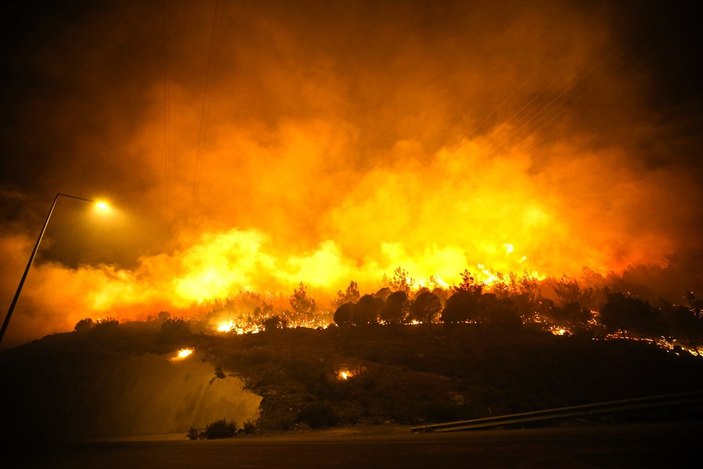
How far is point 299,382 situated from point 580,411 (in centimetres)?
2384

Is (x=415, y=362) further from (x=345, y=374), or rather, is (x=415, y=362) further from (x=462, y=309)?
(x=462, y=309)

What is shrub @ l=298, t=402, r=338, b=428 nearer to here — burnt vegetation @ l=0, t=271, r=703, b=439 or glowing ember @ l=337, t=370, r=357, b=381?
burnt vegetation @ l=0, t=271, r=703, b=439

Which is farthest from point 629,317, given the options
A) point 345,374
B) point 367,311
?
point 345,374

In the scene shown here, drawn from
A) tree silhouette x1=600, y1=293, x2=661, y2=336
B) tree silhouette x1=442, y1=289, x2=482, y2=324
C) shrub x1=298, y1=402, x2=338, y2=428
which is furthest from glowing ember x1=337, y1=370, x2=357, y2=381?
tree silhouette x1=600, y1=293, x2=661, y2=336

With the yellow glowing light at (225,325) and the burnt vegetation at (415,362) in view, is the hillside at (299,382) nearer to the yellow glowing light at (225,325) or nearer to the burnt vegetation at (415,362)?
the burnt vegetation at (415,362)

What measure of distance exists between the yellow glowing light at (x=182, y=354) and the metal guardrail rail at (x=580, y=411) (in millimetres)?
34630

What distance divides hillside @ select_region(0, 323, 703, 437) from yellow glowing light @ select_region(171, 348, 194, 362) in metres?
1.05

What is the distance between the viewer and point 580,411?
12930 millimetres

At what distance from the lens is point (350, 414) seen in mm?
22953

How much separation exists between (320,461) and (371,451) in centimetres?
169

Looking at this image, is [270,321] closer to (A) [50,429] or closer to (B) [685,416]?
(A) [50,429]

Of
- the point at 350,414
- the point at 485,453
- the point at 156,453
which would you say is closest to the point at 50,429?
the point at 156,453

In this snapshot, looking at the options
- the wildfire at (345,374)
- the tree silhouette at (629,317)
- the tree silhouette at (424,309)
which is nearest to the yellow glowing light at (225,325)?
the tree silhouette at (424,309)

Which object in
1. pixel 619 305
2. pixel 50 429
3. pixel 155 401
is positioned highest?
pixel 619 305
